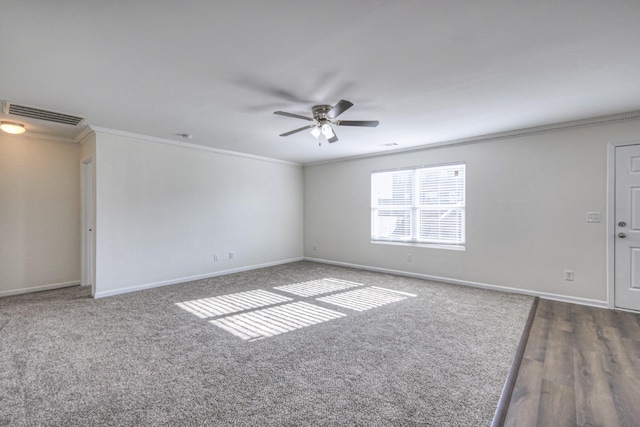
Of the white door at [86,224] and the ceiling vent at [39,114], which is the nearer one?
the ceiling vent at [39,114]

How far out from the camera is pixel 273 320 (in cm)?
342

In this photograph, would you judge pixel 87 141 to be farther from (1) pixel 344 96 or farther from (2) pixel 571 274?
(2) pixel 571 274

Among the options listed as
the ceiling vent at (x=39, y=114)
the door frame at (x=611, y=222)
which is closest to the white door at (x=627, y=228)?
the door frame at (x=611, y=222)

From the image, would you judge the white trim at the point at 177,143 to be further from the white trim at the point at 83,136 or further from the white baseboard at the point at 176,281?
the white baseboard at the point at 176,281

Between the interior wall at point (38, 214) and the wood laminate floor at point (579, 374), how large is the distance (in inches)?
241

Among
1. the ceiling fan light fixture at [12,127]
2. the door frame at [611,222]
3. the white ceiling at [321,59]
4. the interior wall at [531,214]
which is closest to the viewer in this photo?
the white ceiling at [321,59]

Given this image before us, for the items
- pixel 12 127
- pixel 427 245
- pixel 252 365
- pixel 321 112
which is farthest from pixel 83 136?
pixel 427 245

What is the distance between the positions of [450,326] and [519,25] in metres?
2.71

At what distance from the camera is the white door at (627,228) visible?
362 centimetres

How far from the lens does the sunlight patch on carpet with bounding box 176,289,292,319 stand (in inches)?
146

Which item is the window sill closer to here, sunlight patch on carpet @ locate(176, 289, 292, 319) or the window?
the window

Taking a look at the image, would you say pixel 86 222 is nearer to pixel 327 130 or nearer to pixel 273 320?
pixel 273 320

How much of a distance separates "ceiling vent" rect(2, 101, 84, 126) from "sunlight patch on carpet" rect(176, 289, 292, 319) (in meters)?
2.68

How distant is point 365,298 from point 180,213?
3326mm
